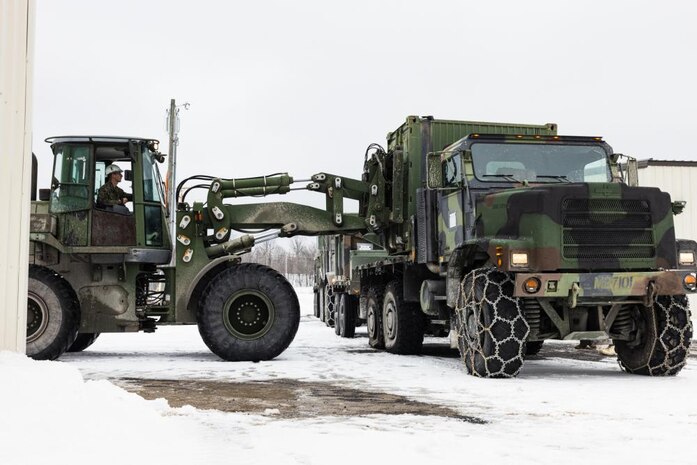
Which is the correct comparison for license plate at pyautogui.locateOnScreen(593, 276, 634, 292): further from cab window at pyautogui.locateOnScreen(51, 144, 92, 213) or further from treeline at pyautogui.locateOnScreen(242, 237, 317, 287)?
treeline at pyautogui.locateOnScreen(242, 237, 317, 287)

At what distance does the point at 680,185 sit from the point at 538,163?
648 inches

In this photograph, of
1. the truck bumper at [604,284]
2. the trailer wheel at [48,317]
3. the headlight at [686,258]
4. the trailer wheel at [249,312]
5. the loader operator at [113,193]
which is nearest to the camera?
the truck bumper at [604,284]

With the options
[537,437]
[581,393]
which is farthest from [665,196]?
[537,437]

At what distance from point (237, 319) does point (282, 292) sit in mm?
711

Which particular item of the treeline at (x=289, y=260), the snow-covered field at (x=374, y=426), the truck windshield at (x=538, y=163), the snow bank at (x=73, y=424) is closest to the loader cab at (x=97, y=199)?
the snow-covered field at (x=374, y=426)

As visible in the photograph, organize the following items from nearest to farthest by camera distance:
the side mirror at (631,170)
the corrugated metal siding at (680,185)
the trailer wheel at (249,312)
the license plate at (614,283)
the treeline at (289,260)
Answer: the license plate at (614,283)
the side mirror at (631,170)
the trailer wheel at (249,312)
the corrugated metal siding at (680,185)
the treeline at (289,260)

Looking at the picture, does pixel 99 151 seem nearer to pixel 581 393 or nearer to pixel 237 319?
pixel 237 319

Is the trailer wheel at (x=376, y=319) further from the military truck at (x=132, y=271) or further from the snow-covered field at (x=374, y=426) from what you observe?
the snow-covered field at (x=374, y=426)

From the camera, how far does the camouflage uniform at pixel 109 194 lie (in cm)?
1145

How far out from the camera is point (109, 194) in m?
11.5

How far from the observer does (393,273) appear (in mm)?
13430

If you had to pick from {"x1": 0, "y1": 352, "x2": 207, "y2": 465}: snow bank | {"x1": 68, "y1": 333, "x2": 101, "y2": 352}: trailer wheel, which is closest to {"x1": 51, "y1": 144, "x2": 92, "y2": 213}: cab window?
{"x1": 68, "y1": 333, "x2": 101, "y2": 352}: trailer wheel

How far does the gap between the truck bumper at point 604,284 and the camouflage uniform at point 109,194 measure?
5844 mm

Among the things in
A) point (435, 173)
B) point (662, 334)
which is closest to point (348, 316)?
point (435, 173)
